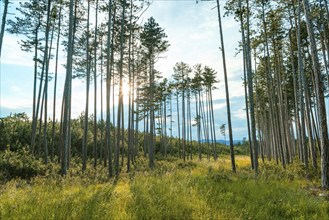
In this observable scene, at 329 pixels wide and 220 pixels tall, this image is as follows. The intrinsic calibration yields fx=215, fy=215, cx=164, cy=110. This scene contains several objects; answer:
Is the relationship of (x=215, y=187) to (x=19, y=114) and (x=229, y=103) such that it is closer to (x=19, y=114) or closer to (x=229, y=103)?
(x=229, y=103)

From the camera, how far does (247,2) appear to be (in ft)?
48.4

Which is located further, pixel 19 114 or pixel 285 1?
pixel 19 114

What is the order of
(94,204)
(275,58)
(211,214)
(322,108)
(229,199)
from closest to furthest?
(211,214) < (94,204) < (229,199) < (322,108) < (275,58)

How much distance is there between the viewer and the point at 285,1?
15.5 meters

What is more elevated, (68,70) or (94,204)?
(68,70)

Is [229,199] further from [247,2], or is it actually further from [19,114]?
[19,114]

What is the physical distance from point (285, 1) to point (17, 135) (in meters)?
25.4

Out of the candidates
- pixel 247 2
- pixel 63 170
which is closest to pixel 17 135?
pixel 63 170

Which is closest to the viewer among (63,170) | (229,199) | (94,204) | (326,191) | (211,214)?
(211,214)

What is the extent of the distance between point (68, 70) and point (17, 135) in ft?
44.3

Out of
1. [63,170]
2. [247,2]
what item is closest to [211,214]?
[63,170]

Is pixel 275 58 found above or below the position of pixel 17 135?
above

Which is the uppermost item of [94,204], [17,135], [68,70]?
[68,70]

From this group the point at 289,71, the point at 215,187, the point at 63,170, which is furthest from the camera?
the point at 289,71
